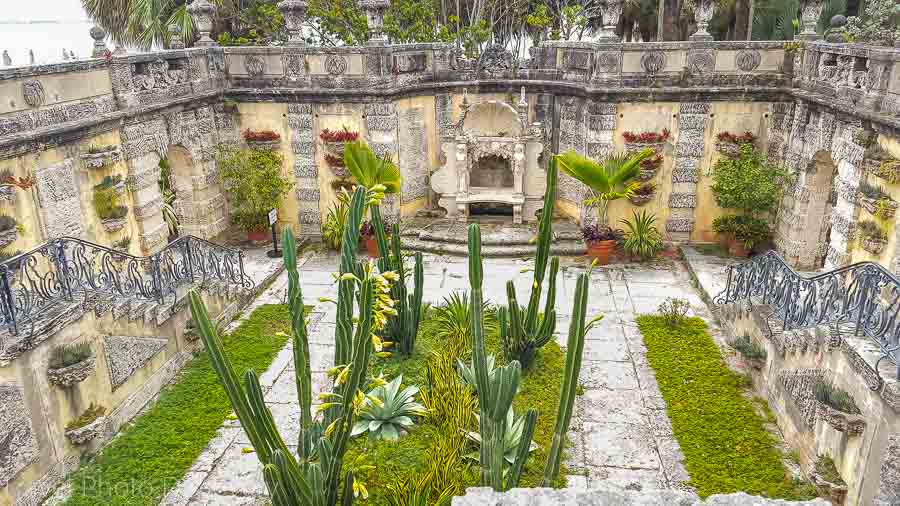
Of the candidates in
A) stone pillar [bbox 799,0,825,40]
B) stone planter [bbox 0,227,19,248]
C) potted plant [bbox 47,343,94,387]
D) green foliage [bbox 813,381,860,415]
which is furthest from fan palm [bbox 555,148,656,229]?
stone planter [bbox 0,227,19,248]

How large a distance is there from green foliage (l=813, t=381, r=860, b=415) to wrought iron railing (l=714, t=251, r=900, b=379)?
421 millimetres

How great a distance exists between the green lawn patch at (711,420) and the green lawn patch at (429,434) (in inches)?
50.8

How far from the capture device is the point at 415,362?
26.7ft

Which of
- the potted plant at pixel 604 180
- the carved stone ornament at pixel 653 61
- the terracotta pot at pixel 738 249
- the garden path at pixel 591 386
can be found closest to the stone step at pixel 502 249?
the garden path at pixel 591 386

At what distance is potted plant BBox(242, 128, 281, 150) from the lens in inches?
479

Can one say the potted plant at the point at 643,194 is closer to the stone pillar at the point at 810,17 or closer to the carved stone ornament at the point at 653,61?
the carved stone ornament at the point at 653,61

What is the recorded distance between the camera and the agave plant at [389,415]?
21.9 ft

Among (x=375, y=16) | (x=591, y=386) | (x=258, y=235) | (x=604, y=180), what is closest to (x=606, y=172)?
(x=604, y=180)

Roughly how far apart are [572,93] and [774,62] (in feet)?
11.1

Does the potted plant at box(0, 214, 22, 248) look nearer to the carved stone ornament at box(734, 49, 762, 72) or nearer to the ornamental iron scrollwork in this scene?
the ornamental iron scrollwork

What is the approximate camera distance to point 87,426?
6.42 m

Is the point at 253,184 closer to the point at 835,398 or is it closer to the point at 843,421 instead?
the point at 835,398

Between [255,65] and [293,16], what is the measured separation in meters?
1.13

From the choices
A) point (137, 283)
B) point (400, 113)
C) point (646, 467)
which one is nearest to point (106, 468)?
point (137, 283)
